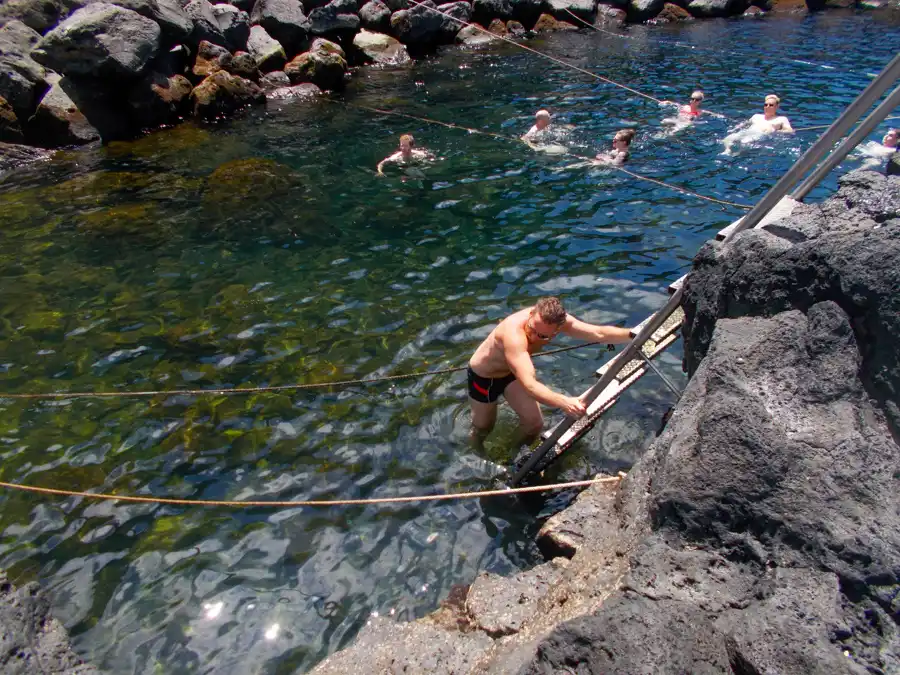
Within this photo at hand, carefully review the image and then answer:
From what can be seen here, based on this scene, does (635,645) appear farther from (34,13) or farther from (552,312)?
(34,13)

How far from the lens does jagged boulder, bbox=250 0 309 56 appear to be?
21.1 m

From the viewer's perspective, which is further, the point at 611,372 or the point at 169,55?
the point at 169,55

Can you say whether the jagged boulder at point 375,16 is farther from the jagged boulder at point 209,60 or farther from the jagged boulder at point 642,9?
the jagged boulder at point 642,9

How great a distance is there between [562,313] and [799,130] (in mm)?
11218

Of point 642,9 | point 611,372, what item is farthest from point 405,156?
point 642,9

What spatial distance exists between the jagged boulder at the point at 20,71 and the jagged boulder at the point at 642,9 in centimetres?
2476

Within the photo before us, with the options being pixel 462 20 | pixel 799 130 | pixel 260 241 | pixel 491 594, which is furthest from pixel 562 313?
pixel 462 20

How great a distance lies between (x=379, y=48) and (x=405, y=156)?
1258cm

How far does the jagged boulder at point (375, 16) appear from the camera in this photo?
23578 mm

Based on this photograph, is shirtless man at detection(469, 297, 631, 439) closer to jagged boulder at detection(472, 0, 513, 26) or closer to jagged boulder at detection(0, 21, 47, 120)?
jagged boulder at detection(0, 21, 47, 120)

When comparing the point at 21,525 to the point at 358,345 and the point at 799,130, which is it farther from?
the point at 799,130

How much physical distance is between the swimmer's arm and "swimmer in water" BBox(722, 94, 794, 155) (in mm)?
9691

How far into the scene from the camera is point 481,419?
6348mm

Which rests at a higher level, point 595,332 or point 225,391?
point 595,332
